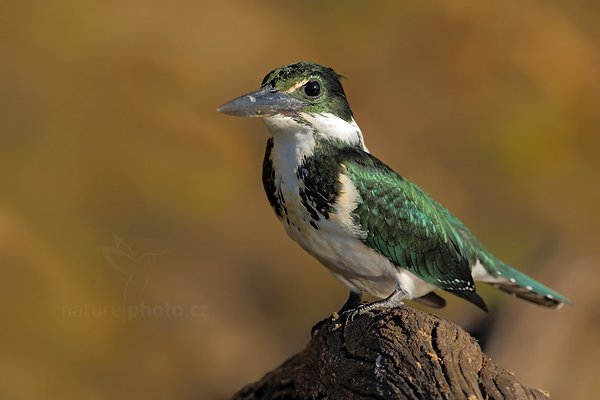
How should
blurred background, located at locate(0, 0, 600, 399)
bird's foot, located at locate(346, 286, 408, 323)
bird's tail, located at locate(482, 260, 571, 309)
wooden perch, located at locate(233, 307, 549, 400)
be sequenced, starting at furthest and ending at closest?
blurred background, located at locate(0, 0, 600, 399) → bird's tail, located at locate(482, 260, 571, 309) → bird's foot, located at locate(346, 286, 408, 323) → wooden perch, located at locate(233, 307, 549, 400)

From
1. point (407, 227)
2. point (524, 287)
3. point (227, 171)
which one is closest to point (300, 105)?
point (407, 227)

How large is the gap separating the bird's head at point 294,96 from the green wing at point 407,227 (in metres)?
0.29

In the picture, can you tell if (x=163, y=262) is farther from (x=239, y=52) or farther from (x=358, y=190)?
(x=358, y=190)

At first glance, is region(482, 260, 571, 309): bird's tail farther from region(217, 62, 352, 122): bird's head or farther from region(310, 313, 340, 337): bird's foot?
region(217, 62, 352, 122): bird's head

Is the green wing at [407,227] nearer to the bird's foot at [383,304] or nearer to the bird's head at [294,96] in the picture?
the bird's foot at [383,304]

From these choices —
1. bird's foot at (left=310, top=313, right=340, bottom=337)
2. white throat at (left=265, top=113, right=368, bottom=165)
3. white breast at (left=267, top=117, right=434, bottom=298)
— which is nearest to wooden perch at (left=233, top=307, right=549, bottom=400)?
bird's foot at (left=310, top=313, right=340, bottom=337)

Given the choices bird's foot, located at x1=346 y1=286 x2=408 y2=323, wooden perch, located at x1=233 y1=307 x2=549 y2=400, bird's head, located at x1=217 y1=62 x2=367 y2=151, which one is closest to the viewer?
wooden perch, located at x1=233 y1=307 x2=549 y2=400

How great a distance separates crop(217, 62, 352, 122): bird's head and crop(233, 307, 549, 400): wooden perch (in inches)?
38.1

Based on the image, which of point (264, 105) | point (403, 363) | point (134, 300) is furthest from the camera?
point (134, 300)

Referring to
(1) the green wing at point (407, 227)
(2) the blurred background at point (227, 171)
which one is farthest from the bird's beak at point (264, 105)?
(2) the blurred background at point (227, 171)

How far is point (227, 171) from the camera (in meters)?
8.98

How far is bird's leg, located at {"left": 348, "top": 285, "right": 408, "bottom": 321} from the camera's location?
159 inches

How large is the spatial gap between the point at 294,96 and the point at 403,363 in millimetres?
1334

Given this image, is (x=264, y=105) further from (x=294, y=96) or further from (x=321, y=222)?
(x=321, y=222)
